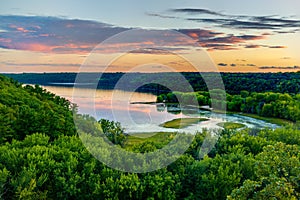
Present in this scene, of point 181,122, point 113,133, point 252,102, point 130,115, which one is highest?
point 252,102

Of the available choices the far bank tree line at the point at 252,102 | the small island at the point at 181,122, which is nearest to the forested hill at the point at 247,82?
the far bank tree line at the point at 252,102

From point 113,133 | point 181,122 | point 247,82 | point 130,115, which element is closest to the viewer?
point 113,133

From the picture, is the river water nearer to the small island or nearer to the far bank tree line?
the small island

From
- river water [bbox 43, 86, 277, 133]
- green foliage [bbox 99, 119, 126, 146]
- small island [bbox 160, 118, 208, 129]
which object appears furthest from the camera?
small island [bbox 160, 118, 208, 129]

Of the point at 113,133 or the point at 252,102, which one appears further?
the point at 252,102

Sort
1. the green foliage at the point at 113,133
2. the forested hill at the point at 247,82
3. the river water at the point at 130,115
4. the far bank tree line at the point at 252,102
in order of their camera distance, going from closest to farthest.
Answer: the green foliage at the point at 113,133, the river water at the point at 130,115, the far bank tree line at the point at 252,102, the forested hill at the point at 247,82

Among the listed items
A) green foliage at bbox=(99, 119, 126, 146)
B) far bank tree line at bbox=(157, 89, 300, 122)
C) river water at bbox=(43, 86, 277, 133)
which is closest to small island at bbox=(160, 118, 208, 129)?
river water at bbox=(43, 86, 277, 133)

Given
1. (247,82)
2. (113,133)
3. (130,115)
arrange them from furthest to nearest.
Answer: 1. (247,82)
2. (130,115)
3. (113,133)

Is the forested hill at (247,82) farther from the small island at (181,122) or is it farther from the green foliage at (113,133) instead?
the green foliage at (113,133)

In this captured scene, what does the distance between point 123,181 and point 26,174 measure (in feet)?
22.4

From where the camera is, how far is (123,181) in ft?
87.2

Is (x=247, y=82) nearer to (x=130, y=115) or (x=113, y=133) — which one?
(x=130, y=115)

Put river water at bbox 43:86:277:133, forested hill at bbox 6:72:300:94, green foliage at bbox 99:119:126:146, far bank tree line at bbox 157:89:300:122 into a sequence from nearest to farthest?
green foliage at bbox 99:119:126:146 → river water at bbox 43:86:277:133 → far bank tree line at bbox 157:89:300:122 → forested hill at bbox 6:72:300:94

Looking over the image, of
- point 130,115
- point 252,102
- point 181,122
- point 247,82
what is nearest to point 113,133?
point 130,115
